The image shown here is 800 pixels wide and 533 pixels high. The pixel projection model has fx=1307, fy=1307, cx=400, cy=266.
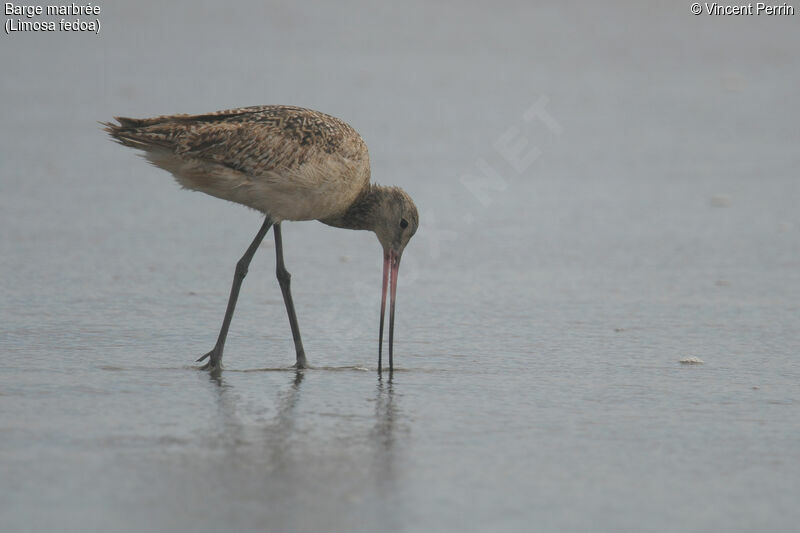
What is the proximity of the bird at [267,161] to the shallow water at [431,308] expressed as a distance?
61cm

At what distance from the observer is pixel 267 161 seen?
18.7 feet

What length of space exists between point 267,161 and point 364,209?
0.60 m

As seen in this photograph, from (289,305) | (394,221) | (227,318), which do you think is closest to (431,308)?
(394,221)

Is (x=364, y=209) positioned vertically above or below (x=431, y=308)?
above

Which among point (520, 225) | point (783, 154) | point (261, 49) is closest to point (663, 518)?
point (520, 225)

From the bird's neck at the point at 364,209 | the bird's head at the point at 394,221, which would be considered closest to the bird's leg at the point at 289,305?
the bird's neck at the point at 364,209

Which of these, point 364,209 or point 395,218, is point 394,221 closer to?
point 395,218

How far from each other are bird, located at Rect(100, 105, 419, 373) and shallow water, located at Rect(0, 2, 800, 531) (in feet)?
1.99

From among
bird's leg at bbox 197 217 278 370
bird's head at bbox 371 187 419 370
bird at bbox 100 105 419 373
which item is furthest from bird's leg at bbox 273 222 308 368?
bird's head at bbox 371 187 419 370

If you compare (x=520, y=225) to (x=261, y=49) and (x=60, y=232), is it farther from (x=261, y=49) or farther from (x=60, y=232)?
(x=261, y=49)

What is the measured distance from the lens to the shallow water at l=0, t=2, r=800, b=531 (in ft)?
13.1

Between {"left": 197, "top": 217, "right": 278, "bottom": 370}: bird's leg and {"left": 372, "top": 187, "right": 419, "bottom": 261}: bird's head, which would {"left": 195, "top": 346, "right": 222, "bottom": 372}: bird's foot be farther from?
{"left": 372, "top": 187, "right": 419, "bottom": 261}: bird's head

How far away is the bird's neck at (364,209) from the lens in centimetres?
608

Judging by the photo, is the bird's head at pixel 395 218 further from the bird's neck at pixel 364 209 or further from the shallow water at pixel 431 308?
the shallow water at pixel 431 308
